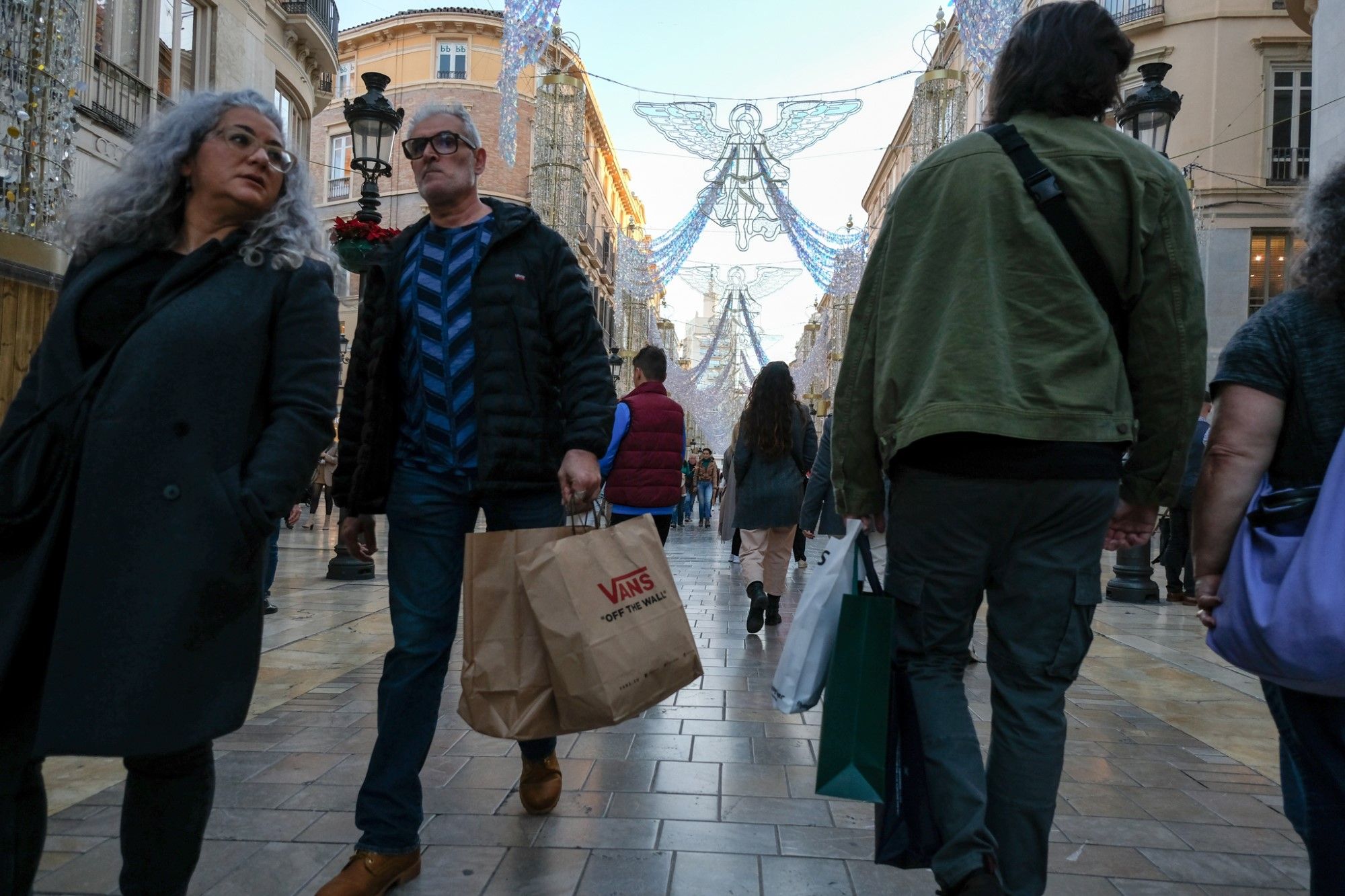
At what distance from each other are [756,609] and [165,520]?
567 cm

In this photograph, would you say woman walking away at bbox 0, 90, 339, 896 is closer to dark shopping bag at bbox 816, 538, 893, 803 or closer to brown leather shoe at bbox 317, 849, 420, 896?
brown leather shoe at bbox 317, 849, 420, 896

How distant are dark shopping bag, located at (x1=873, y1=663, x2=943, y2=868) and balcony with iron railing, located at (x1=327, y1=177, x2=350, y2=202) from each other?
3914cm

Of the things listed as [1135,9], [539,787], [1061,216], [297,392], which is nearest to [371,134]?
[539,787]

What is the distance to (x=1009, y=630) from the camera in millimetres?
2250

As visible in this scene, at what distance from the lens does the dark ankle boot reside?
7.30m

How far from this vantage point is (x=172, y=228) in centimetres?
228

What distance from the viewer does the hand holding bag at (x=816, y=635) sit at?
2533mm

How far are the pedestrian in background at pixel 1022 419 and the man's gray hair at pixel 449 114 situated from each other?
141 centimetres

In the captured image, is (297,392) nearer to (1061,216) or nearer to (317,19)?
(1061,216)

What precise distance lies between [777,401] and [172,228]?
5757 mm

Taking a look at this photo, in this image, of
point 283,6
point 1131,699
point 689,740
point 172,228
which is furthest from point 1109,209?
point 283,6

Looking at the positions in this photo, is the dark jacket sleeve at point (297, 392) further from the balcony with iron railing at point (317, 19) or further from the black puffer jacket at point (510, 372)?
the balcony with iron railing at point (317, 19)

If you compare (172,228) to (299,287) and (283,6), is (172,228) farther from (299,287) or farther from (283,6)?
(283,6)

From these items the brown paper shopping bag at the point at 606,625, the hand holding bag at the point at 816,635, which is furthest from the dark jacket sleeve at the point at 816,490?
the hand holding bag at the point at 816,635
